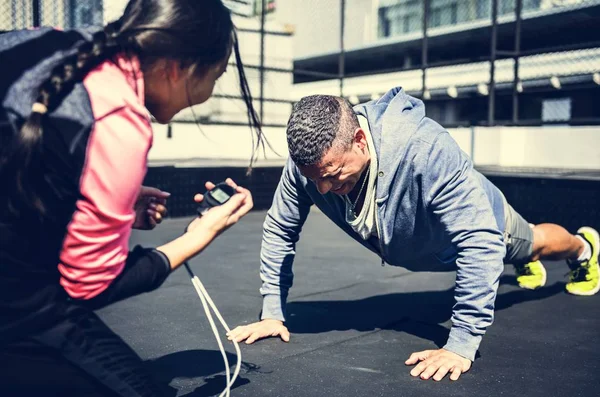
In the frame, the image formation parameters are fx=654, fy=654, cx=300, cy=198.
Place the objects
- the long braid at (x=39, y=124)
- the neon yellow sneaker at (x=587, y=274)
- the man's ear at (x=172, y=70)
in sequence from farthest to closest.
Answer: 1. the neon yellow sneaker at (x=587, y=274)
2. the man's ear at (x=172, y=70)
3. the long braid at (x=39, y=124)

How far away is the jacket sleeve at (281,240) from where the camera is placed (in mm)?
2643

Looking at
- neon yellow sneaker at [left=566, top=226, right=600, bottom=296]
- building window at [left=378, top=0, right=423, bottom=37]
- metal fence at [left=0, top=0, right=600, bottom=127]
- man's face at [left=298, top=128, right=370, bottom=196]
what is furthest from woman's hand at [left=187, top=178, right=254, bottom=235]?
building window at [left=378, top=0, right=423, bottom=37]

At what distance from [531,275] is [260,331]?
1.83m

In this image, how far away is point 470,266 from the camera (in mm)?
2205

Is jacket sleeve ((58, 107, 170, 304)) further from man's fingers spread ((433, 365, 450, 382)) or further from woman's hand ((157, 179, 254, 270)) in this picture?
man's fingers spread ((433, 365, 450, 382))

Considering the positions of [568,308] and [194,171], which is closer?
[568,308]

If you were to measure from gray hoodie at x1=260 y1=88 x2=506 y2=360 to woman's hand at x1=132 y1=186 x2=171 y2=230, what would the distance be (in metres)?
0.90

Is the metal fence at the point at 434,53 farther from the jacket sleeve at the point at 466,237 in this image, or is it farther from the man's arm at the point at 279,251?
the jacket sleeve at the point at 466,237

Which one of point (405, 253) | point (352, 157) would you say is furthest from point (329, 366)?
point (352, 157)

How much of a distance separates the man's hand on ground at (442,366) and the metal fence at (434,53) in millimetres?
3444

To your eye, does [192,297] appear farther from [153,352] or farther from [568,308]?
[568,308]

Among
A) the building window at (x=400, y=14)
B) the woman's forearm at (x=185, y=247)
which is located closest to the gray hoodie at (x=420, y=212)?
the woman's forearm at (x=185, y=247)

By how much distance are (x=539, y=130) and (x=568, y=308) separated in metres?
6.26

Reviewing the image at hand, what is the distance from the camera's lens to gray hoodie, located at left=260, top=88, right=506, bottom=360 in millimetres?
2215
